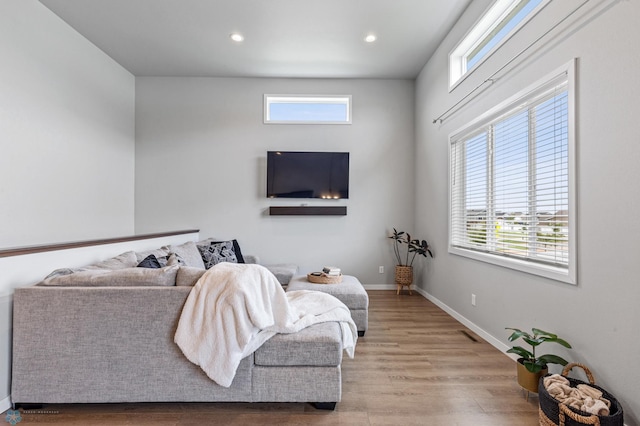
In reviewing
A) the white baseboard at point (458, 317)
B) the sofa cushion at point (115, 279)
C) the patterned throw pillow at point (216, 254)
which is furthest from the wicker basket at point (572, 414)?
the patterned throw pillow at point (216, 254)

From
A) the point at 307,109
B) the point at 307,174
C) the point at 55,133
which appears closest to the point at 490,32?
the point at 307,109

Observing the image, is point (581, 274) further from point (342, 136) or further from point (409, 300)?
point (342, 136)

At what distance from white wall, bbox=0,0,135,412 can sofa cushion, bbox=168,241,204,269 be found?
44.5 inches

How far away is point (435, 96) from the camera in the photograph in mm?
3889

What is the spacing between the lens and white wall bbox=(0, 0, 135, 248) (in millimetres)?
2697

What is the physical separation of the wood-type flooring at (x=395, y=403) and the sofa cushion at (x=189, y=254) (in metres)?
1.43

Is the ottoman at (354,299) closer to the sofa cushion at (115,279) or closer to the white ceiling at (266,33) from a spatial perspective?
the sofa cushion at (115,279)

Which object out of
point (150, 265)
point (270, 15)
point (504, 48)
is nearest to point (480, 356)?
point (504, 48)

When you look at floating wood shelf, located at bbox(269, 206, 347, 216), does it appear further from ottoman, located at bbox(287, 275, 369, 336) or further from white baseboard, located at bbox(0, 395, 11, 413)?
white baseboard, located at bbox(0, 395, 11, 413)

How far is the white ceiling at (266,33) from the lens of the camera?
3.04 m

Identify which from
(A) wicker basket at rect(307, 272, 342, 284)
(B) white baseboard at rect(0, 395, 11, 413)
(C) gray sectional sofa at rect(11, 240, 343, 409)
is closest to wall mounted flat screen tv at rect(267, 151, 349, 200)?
(A) wicker basket at rect(307, 272, 342, 284)

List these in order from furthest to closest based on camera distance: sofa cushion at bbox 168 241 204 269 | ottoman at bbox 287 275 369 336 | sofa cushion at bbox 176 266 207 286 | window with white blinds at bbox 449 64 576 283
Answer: sofa cushion at bbox 168 241 204 269, ottoman at bbox 287 275 369 336, window with white blinds at bbox 449 64 576 283, sofa cushion at bbox 176 266 207 286

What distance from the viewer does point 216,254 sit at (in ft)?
12.1

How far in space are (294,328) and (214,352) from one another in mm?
450
